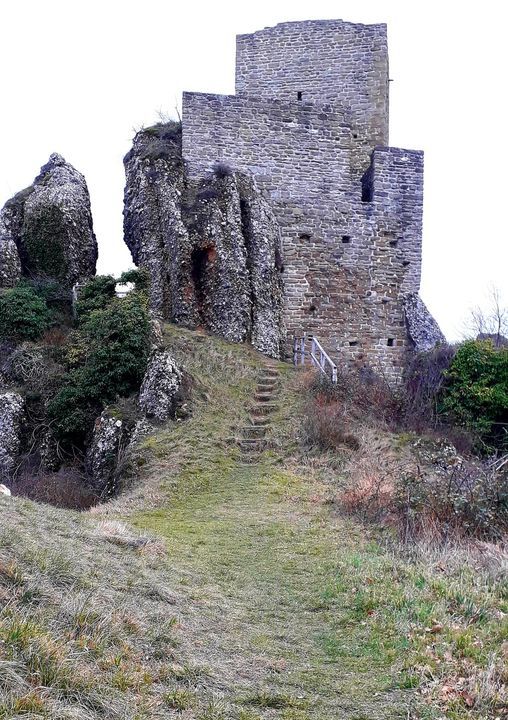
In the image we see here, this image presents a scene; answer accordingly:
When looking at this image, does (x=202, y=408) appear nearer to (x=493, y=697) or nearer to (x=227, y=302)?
(x=227, y=302)

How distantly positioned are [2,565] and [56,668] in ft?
4.67

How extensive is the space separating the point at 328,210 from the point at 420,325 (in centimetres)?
422

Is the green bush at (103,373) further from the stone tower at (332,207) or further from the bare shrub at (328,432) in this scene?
the stone tower at (332,207)

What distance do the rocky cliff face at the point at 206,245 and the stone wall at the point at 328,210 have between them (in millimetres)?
716

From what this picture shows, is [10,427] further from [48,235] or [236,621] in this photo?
[236,621]

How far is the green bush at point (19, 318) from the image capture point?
53.1 ft

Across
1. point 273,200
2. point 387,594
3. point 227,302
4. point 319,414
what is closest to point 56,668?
point 387,594

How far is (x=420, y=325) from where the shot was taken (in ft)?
66.3

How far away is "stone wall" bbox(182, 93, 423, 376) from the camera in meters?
20.2

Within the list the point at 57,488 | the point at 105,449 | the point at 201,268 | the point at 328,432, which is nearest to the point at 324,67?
the point at 201,268

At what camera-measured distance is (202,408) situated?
14445mm

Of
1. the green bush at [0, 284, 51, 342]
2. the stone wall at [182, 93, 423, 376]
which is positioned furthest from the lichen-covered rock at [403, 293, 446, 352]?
the green bush at [0, 284, 51, 342]

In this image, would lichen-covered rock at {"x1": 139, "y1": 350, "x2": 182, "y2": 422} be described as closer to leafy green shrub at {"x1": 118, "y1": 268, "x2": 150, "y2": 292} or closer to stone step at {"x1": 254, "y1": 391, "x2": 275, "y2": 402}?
stone step at {"x1": 254, "y1": 391, "x2": 275, "y2": 402}

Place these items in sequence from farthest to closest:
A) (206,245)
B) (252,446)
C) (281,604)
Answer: (206,245) → (252,446) → (281,604)
